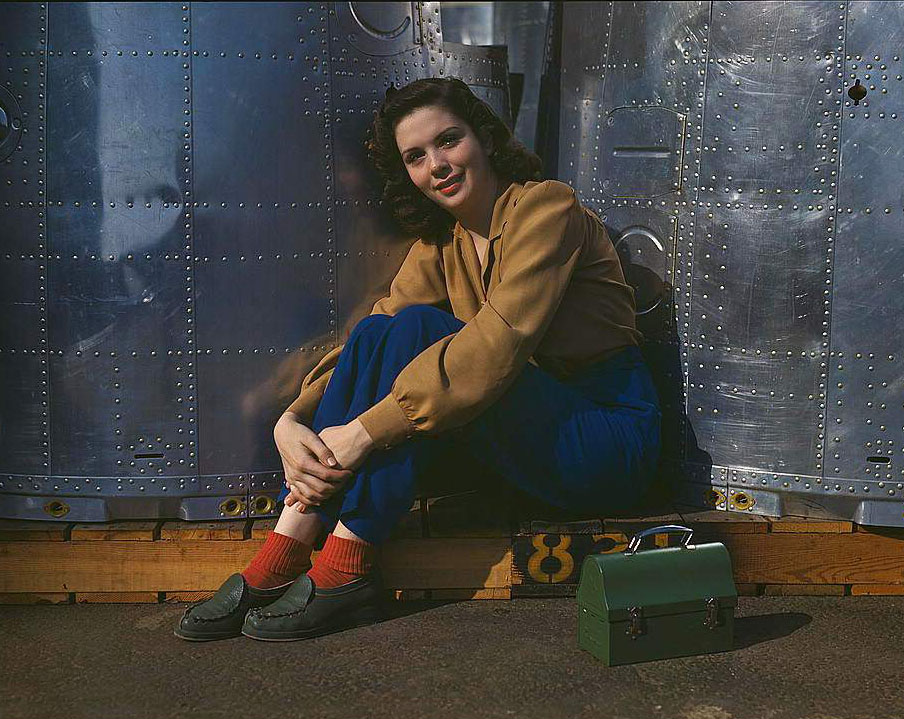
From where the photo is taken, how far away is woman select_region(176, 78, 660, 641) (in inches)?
118

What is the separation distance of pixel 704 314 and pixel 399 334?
47.3 inches

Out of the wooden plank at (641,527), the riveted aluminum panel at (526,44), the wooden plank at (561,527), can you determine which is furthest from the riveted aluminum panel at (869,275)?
the riveted aluminum panel at (526,44)

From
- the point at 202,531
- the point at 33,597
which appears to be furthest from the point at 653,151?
the point at 33,597

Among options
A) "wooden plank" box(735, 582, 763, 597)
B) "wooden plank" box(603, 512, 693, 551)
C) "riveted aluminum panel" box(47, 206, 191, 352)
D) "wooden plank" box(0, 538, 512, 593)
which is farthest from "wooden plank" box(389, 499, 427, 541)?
"wooden plank" box(735, 582, 763, 597)

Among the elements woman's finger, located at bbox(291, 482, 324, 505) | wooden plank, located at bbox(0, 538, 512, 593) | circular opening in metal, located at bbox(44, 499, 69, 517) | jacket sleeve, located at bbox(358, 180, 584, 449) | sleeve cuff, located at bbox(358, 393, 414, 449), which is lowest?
wooden plank, located at bbox(0, 538, 512, 593)

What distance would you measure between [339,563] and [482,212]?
4.04ft

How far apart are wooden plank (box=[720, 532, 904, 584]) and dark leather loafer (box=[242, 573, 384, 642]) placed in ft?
4.07

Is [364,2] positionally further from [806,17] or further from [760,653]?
[760,653]

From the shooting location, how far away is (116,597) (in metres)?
3.41

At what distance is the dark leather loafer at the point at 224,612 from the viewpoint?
303 centimetres

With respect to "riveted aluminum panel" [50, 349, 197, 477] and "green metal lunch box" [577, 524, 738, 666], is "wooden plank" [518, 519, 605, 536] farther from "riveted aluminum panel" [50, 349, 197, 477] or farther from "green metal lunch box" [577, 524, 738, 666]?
"riveted aluminum panel" [50, 349, 197, 477]

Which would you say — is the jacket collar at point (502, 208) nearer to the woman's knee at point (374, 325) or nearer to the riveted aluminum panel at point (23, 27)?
the woman's knee at point (374, 325)

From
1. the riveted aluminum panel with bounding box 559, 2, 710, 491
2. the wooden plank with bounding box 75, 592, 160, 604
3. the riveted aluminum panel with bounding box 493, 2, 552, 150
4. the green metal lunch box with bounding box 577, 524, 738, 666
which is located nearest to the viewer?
the green metal lunch box with bounding box 577, 524, 738, 666

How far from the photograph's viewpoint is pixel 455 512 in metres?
3.48
